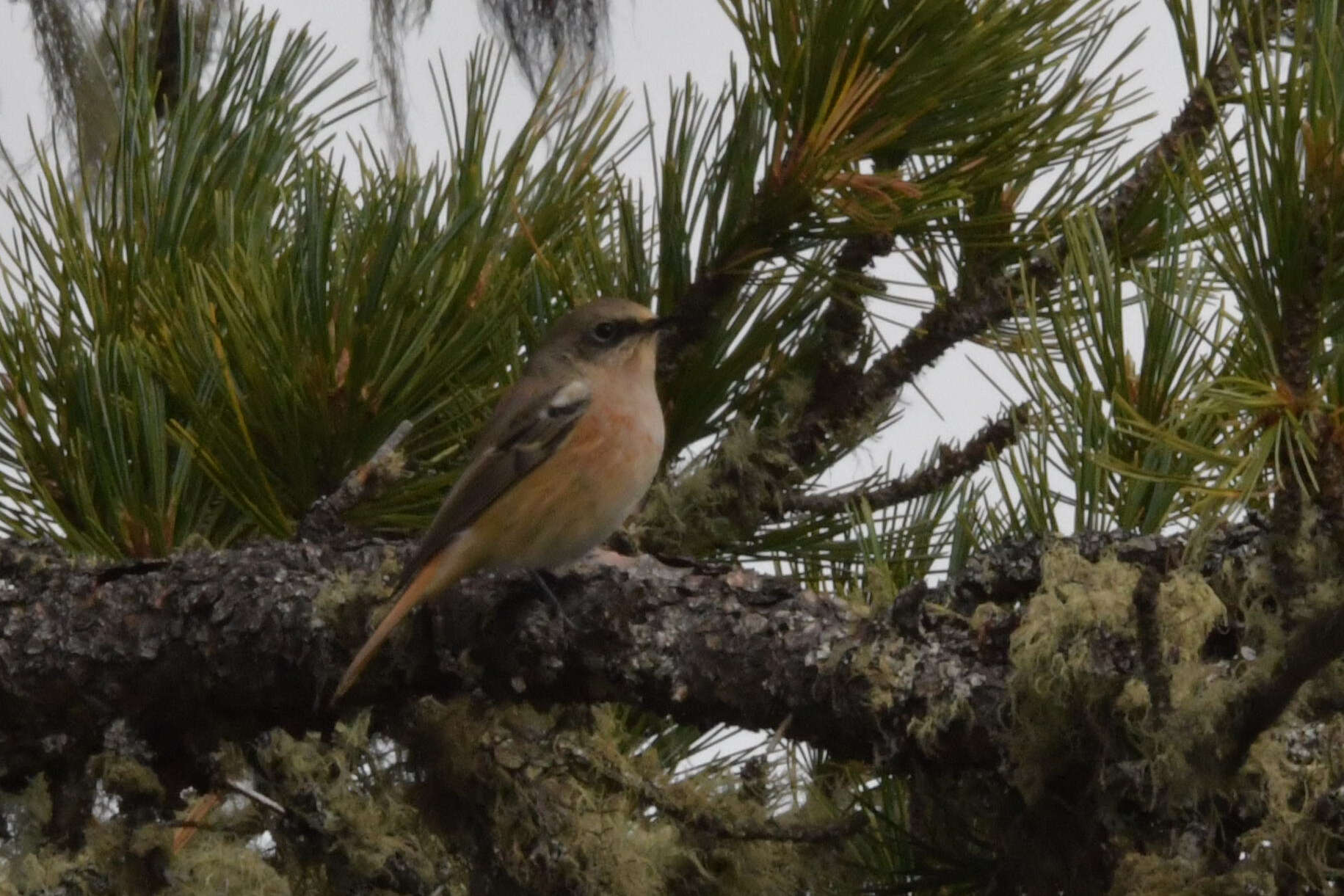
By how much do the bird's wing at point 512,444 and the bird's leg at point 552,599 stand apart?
324 millimetres

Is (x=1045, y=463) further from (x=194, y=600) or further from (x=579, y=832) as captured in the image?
(x=194, y=600)

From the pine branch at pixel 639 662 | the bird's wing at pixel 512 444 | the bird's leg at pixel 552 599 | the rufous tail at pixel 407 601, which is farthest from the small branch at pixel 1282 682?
the bird's wing at pixel 512 444

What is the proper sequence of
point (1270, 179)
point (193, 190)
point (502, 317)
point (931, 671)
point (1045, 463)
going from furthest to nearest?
point (193, 190) < point (502, 317) < point (1045, 463) < point (931, 671) < point (1270, 179)

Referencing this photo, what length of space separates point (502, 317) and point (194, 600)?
2.57 ft

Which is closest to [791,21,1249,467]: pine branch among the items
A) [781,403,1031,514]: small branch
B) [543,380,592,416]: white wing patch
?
[781,403,1031,514]: small branch

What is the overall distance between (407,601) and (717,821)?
555 millimetres

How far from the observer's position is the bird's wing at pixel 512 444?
280cm

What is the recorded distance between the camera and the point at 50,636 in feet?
7.97

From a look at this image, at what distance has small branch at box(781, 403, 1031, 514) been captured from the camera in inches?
118

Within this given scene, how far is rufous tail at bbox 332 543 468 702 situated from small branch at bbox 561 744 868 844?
1.02 ft

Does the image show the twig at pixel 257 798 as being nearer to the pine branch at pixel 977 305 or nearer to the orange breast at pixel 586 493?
the orange breast at pixel 586 493

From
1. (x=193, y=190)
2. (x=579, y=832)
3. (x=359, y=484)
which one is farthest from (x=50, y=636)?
(x=193, y=190)

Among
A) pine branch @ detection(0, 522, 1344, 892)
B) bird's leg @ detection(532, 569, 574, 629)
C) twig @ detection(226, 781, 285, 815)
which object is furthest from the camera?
twig @ detection(226, 781, 285, 815)

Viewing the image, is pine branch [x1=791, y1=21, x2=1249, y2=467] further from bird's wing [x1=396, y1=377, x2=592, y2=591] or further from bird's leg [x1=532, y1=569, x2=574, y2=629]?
bird's leg [x1=532, y1=569, x2=574, y2=629]
